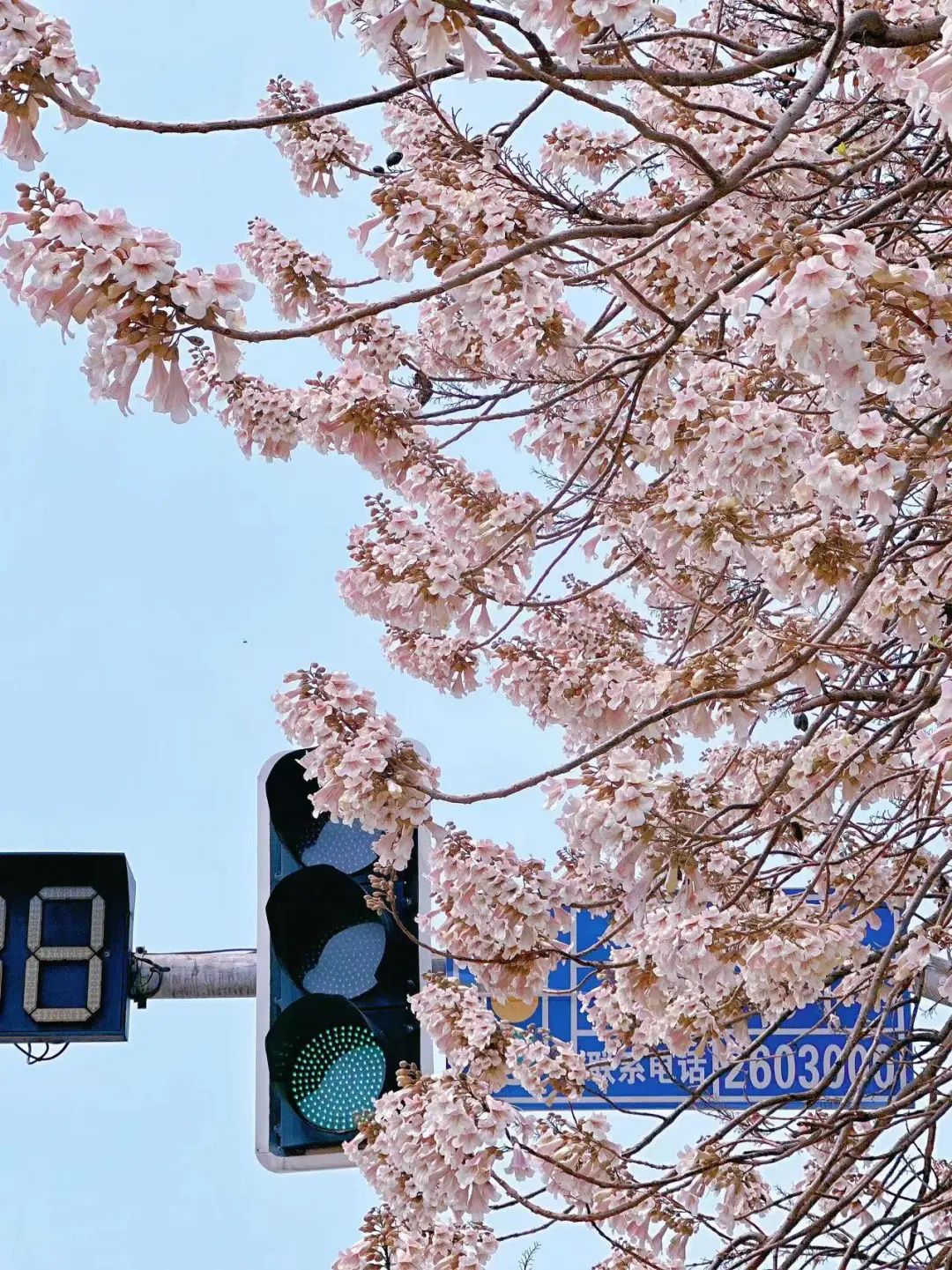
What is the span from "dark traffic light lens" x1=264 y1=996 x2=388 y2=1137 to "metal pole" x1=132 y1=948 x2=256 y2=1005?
779mm

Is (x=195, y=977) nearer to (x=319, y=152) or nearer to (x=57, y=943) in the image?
(x=57, y=943)

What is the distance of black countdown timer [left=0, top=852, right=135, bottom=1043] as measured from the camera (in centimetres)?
337

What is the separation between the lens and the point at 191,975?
12.8 ft

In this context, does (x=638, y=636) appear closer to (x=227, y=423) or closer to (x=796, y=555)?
(x=227, y=423)

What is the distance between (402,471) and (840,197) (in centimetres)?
154

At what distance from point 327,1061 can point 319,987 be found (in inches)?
5.9

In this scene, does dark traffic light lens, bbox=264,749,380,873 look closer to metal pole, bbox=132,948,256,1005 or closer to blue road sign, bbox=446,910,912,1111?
metal pole, bbox=132,948,256,1005

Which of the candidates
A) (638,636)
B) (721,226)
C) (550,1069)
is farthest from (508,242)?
(638,636)

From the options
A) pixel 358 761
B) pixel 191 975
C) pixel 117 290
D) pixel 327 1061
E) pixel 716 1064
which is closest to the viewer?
pixel 117 290

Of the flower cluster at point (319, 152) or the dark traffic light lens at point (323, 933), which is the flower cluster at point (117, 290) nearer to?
the dark traffic light lens at point (323, 933)

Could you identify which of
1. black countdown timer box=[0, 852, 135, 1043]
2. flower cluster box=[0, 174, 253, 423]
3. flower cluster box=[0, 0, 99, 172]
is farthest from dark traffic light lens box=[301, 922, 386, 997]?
flower cluster box=[0, 0, 99, 172]

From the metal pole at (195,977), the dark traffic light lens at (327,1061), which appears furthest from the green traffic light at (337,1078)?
the metal pole at (195,977)

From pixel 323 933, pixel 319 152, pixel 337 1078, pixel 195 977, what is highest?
pixel 319 152

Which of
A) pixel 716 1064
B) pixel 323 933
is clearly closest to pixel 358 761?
pixel 323 933
